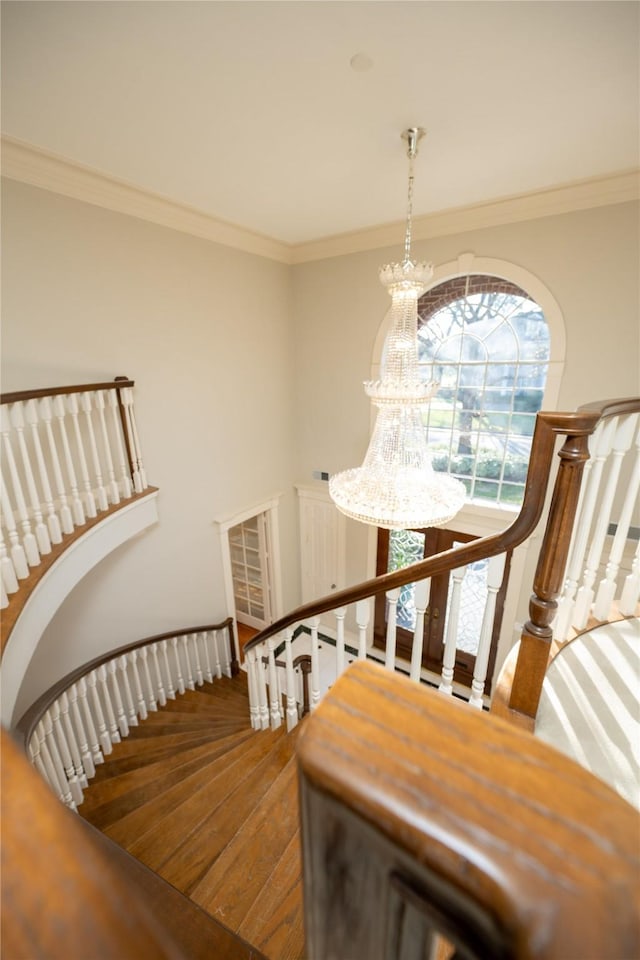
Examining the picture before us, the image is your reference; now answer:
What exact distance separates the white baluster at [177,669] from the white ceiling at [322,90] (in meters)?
4.04

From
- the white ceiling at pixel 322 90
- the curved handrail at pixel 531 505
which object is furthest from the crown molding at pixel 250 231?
the curved handrail at pixel 531 505

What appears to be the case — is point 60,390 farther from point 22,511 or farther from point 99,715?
point 99,715

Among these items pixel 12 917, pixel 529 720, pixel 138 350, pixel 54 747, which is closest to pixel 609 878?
pixel 12 917

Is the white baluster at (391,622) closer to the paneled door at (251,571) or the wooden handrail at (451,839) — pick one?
the wooden handrail at (451,839)

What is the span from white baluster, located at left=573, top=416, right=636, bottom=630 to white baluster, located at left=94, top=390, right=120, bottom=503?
3060 millimetres

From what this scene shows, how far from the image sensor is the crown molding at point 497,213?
9.77 ft

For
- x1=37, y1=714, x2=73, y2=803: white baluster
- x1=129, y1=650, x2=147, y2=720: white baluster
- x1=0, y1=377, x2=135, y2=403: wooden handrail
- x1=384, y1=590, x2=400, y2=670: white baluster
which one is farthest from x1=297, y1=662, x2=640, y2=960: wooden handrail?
x1=129, y1=650, x2=147, y2=720: white baluster

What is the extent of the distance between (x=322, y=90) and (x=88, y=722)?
13.9 ft

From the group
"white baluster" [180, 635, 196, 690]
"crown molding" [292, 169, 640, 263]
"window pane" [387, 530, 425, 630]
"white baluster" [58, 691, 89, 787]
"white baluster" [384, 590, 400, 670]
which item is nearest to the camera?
"white baluster" [384, 590, 400, 670]

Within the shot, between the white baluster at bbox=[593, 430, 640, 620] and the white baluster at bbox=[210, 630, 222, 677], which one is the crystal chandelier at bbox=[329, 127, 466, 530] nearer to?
the white baluster at bbox=[593, 430, 640, 620]

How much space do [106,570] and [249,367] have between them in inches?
101

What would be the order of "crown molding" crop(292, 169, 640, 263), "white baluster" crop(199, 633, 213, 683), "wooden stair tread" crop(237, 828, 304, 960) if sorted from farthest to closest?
"white baluster" crop(199, 633, 213, 683) < "crown molding" crop(292, 169, 640, 263) < "wooden stair tread" crop(237, 828, 304, 960)

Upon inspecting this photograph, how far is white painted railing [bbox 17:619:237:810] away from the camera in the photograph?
240cm

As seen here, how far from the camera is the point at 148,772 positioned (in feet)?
8.18
